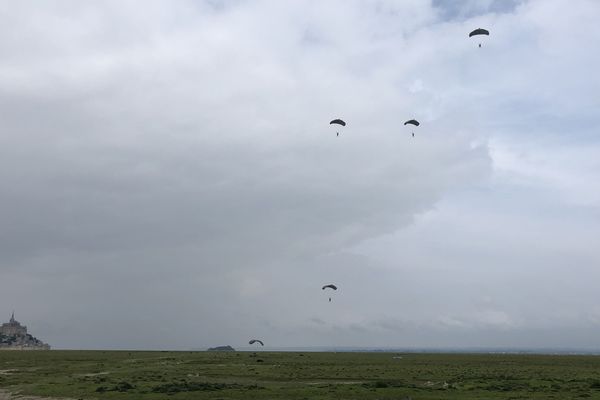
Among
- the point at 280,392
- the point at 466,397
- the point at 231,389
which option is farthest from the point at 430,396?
the point at 231,389

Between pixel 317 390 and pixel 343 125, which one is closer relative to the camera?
pixel 317 390

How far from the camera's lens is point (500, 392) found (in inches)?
1816

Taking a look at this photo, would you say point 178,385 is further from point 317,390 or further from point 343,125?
point 343,125

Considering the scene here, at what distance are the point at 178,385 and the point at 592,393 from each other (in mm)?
34176

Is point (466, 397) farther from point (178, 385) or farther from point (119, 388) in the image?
point (119, 388)

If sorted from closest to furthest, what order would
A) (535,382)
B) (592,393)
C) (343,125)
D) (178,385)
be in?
(592,393)
(178,385)
(535,382)
(343,125)

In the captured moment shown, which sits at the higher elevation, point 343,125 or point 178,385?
point 343,125

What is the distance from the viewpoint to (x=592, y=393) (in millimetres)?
45312

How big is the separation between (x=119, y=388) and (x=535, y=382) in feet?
130

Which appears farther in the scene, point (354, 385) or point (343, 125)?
point (343, 125)

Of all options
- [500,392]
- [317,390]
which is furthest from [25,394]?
[500,392]

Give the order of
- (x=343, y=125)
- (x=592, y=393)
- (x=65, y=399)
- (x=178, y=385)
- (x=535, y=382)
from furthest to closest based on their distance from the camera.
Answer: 1. (x=343, y=125)
2. (x=535, y=382)
3. (x=178, y=385)
4. (x=592, y=393)
5. (x=65, y=399)

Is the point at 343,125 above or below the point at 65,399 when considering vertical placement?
above

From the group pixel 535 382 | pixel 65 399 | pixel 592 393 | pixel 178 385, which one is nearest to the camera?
pixel 65 399
